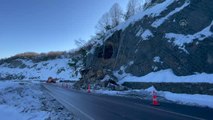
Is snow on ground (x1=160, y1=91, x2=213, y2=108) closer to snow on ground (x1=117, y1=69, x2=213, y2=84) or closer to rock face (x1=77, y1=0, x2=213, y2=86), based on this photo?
snow on ground (x1=117, y1=69, x2=213, y2=84)

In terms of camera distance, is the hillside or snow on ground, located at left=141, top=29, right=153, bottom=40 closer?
snow on ground, located at left=141, top=29, right=153, bottom=40

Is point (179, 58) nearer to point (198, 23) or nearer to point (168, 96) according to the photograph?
point (198, 23)

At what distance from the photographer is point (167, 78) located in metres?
29.3

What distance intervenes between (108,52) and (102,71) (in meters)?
12.2

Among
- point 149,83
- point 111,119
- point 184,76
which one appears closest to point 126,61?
point 149,83

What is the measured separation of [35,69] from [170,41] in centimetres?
14134

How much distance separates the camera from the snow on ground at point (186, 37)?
28.1 m

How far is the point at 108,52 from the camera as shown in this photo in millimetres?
56438

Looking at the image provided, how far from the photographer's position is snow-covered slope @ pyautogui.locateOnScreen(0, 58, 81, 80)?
14525cm

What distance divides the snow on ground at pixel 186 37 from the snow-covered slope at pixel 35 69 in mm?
103993

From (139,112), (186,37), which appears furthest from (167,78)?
(139,112)

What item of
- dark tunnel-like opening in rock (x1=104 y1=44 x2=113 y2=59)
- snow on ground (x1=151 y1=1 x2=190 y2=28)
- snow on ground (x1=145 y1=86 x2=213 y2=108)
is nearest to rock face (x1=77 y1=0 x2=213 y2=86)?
snow on ground (x1=151 y1=1 x2=190 y2=28)

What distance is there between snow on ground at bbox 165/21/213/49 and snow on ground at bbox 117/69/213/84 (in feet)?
10.9

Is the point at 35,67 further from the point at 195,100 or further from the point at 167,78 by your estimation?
the point at 195,100
